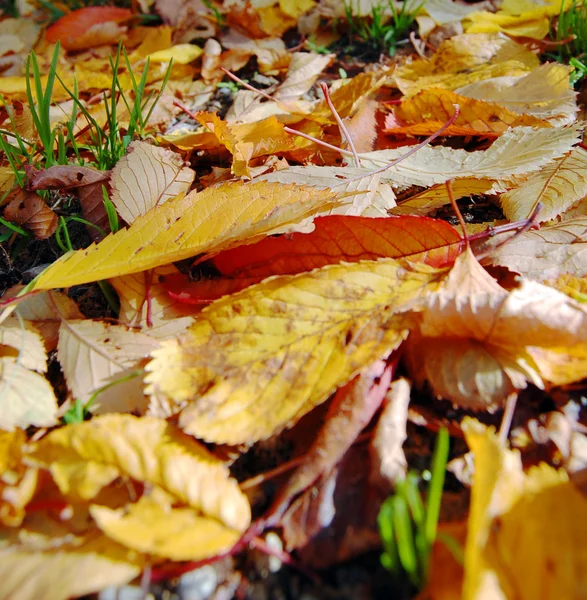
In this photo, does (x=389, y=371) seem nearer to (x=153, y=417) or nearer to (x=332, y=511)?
(x=332, y=511)

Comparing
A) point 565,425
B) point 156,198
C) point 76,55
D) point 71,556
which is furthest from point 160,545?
point 76,55

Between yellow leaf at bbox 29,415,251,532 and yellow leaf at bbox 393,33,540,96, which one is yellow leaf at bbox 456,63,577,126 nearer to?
yellow leaf at bbox 393,33,540,96

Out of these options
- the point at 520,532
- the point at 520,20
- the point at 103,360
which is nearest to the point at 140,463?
the point at 103,360

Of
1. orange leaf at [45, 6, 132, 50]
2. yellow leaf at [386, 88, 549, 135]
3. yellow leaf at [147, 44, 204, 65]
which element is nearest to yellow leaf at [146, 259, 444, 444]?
yellow leaf at [386, 88, 549, 135]

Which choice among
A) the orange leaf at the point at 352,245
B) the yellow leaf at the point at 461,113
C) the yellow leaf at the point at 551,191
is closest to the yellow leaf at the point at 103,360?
the orange leaf at the point at 352,245

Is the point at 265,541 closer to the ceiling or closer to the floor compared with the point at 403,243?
closer to the floor

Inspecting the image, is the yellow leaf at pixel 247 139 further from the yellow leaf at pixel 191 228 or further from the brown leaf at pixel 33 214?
the brown leaf at pixel 33 214
